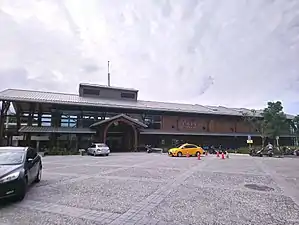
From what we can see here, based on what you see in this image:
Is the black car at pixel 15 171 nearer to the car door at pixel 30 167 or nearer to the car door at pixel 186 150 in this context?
the car door at pixel 30 167

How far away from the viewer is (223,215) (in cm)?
598

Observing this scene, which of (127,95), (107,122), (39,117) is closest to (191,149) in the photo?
(107,122)

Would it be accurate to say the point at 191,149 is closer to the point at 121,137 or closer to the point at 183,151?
the point at 183,151

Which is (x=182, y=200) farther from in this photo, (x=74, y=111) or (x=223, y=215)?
(x=74, y=111)

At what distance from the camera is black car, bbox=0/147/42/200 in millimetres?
6477

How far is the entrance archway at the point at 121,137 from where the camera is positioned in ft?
118

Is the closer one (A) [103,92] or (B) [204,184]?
(B) [204,184]

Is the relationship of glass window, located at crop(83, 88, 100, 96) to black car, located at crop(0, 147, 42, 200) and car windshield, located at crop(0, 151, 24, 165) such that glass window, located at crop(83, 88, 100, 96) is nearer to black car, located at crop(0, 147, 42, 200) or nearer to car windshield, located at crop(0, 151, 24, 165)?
black car, located at crop(0, 147, 42, 200)

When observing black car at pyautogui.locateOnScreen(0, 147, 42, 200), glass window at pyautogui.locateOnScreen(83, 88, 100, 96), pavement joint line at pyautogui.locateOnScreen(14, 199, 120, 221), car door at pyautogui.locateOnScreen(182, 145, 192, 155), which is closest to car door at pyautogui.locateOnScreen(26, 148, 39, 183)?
black car at pyautogui.locateOnScreen(0, 147, 42, 200)

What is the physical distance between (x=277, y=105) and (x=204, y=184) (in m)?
35.7

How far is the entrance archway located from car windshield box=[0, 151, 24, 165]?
88.4 feet

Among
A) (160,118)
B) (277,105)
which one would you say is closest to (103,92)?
(160,118)

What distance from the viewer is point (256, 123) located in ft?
136

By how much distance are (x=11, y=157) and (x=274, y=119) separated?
1533 inches
